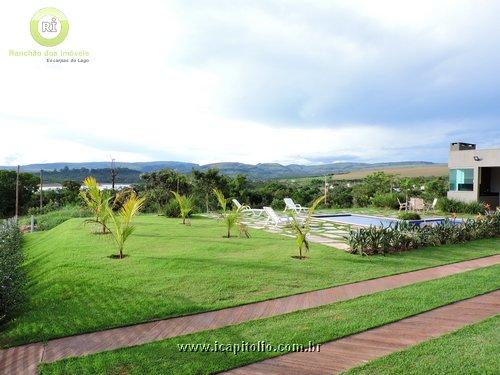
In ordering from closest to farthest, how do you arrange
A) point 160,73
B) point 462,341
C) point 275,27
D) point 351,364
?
1. point 351,364
2. point 462,341
3. point 275,27
4. point 160,73

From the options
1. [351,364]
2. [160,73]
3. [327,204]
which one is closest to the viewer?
[351,364]

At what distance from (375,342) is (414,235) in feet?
17.9

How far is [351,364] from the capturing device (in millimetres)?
3033

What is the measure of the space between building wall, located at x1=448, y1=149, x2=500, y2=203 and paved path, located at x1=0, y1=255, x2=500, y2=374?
14.8m

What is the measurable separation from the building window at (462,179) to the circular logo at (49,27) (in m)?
18.3

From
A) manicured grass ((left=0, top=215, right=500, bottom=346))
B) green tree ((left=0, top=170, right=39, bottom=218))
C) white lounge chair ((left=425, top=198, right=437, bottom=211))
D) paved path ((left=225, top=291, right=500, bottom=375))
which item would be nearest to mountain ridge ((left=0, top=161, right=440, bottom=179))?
green tree ((left=0, top=170, right=39, bottom=218))

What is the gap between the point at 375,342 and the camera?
346 cm

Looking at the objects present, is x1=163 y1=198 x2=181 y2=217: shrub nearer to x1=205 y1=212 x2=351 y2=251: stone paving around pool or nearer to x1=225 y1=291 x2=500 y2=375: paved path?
x1=205 y1=212 x2=351 y2=251: stone paving around pool

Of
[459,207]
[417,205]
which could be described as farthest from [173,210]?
[459,207]

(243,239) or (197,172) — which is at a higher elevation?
(197,172)

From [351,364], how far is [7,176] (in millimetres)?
28593

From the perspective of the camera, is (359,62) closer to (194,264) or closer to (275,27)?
(275,27)

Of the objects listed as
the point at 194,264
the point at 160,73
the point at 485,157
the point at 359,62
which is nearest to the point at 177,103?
the point at 160,73

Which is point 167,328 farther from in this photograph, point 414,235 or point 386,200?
point 386,200
